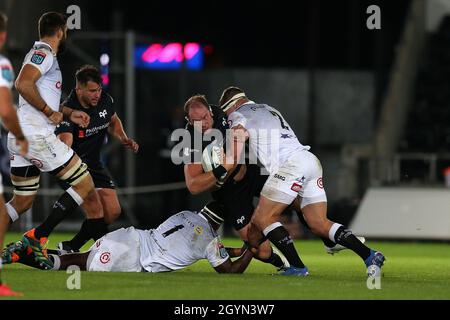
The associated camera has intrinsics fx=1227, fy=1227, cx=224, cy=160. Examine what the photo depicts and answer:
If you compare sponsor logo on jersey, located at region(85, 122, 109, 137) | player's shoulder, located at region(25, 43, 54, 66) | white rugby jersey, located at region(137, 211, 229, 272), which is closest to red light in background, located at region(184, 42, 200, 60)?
sponsor logo on jersey, located at region(85, 122, 109, 137)

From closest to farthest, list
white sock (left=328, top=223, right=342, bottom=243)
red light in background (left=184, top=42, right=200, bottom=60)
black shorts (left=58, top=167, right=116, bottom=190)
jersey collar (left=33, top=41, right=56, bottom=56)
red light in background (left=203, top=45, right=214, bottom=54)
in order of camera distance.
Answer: white sock (left=328, top=223, right=342, bottom=243), jersey collar (left=33, top=41, right=56, bottom=56), black shorts (left=58, top=167, right=116, bottom=190), red light in background (left=184, top=42, right=200, bottom=60), red light in background (left=203, top=45, right=214, bottom=54)

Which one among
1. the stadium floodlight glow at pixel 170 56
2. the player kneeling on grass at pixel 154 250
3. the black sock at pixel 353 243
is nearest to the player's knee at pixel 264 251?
the player kneeling on grass at pixel 154 250

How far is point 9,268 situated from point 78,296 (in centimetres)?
279

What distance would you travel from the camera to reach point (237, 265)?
464 inches

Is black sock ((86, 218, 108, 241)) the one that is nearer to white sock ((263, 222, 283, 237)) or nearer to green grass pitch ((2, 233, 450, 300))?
green grass pitch ((2, 233, 450, 300))

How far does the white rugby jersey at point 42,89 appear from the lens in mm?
11539

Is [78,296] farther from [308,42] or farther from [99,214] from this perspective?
[308,42]

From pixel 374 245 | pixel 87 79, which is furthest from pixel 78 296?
pixel 374 245

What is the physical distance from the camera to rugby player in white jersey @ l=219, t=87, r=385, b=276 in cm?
1127

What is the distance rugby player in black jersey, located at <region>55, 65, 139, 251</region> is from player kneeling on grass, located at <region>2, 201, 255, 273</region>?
886mm

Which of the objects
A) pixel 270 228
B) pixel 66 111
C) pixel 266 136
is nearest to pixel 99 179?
pixel 66 111

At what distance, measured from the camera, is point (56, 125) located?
11812 millimetres

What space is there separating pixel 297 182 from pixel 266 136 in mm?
535

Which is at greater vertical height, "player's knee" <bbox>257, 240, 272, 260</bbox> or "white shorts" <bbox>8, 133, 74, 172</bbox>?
"white shorts" <bbox>8, 133, 74, 172</bbox>
